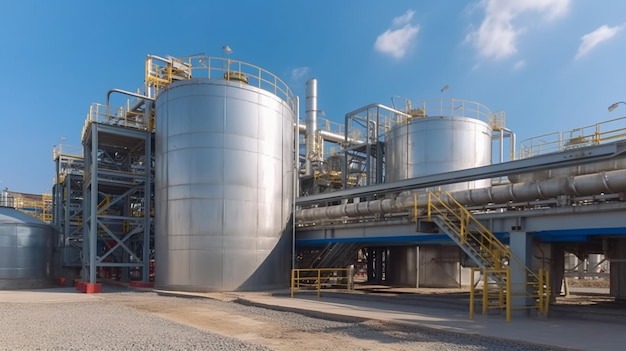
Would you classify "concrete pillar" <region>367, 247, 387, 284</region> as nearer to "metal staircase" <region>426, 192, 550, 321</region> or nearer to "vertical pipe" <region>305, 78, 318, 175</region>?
"vertical pipe" <region>305, 78, 318, 175</region>

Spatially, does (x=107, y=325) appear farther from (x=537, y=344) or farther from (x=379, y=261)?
(x=379, y=261)

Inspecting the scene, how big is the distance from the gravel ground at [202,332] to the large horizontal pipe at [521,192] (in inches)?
223

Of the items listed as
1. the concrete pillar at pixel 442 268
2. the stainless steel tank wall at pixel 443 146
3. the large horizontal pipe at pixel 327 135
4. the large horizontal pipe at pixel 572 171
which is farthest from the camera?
the large horizontal pipe at pixel 327 135

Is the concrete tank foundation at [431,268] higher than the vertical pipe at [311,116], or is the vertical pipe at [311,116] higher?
the vertical pipe at [311,116]

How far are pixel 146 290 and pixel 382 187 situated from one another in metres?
11.4

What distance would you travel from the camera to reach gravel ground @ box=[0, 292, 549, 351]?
910 centimetres

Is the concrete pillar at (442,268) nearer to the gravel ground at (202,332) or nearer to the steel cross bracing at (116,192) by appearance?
the gravel ground at (202,332)

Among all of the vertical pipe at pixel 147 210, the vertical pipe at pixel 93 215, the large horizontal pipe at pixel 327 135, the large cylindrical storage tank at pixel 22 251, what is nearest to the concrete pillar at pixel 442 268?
the vertical pipe at pixel 147 210

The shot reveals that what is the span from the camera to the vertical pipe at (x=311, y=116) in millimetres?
35484

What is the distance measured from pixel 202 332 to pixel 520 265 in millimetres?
8810

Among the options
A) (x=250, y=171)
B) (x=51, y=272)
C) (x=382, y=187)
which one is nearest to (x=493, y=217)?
(x=382, y=187)

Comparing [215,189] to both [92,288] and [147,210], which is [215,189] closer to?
[147,210]

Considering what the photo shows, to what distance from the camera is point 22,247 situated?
26344 millimetres

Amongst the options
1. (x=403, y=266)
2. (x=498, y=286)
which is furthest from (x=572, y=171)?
(x=403, y=266)
